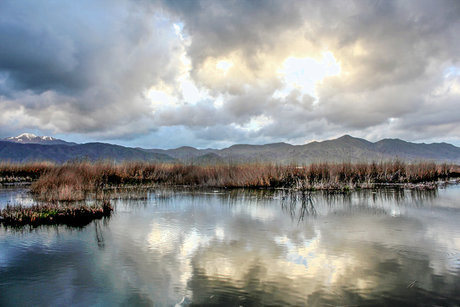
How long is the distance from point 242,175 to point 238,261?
15.7 metres

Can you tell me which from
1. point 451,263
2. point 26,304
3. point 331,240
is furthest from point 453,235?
point 26,304

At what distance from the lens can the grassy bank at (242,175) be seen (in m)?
19.3

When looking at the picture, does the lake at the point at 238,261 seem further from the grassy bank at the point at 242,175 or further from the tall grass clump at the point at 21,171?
the tall grass clump at the point at 21,171

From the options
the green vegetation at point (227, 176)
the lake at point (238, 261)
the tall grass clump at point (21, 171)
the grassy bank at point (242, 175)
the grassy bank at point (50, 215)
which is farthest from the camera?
the tall grass clump at point (21, 171)

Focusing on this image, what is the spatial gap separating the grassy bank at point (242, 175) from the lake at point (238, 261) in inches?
369

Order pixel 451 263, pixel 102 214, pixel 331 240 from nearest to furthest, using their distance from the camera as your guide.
Answer: pixel 451 263 → pixel 331 240 → pixel 102 214

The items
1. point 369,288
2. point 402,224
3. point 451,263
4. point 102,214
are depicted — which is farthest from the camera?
point 102,214

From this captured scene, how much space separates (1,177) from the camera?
28219mm

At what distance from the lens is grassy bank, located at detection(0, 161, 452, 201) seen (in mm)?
19289

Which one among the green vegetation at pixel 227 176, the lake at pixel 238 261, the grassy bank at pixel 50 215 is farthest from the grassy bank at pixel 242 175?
the lake at pixel 238 261

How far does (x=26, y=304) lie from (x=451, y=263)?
7116mm

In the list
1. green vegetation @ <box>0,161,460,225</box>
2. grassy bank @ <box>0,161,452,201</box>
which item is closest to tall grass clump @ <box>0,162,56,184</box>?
green vegetation @ <box>0,161,460,225</box>

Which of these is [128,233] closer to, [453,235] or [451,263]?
[451,263]

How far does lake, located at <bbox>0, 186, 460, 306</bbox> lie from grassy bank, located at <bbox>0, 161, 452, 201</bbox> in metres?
9.39
